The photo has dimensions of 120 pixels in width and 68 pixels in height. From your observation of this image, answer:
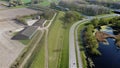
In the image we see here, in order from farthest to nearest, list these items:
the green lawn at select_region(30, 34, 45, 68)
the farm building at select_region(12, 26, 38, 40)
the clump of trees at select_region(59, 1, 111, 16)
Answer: the clump of trees at select_region(59, 1, 111, 16), the farm building at select_region(12, 26, 38, 40), the green lawn at select_region(30, 34, 45, 68)

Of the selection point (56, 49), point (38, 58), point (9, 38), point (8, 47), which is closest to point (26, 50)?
→ point (8, 47)

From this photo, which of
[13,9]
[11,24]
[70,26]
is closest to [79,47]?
[70,26]

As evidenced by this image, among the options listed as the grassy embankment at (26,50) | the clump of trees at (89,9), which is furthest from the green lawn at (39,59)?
the clump of trees at (89,9)

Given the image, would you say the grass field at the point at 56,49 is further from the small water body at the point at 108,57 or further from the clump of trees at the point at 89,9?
the clump of trees at the point at 89,9

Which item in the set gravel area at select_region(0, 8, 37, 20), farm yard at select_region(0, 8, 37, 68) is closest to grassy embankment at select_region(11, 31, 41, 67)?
farm yard at select_region(0, 8, 37, 68)

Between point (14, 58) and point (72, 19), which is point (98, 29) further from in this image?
point (14, 58)

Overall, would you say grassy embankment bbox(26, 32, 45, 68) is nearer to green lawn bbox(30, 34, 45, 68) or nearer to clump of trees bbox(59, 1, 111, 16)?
green lawn bbox(30, 34, 45, 68)

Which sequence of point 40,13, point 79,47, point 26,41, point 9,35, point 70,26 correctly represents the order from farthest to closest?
point 40,13 < point 70,26 < point 9,35 < point 26,41 < point 79,47
